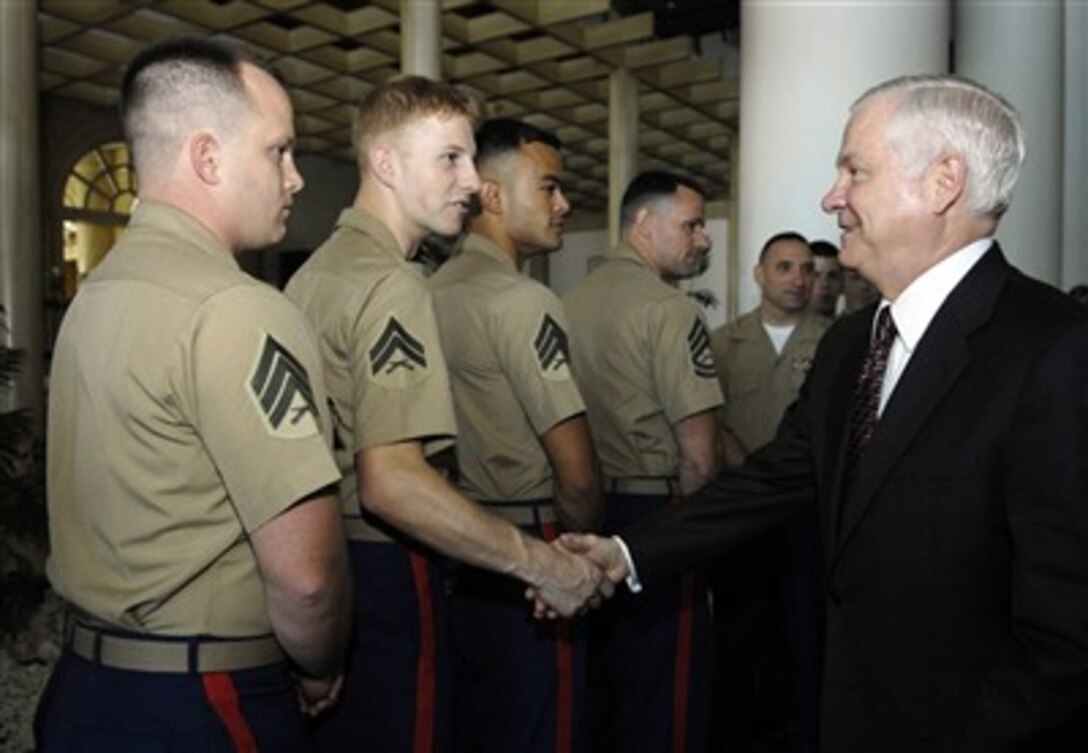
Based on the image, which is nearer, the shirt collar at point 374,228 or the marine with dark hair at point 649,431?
the shirt collar at point 374,228

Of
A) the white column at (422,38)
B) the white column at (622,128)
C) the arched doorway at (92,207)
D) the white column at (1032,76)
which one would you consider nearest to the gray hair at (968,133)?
the white column at (1032,76)

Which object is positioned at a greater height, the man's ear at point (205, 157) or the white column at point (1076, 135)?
the white column at point (1076, 135)

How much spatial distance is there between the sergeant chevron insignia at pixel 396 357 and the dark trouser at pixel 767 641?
1.89 m

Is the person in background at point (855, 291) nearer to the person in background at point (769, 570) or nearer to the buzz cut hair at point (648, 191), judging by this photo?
the person in background at point (769, 570)

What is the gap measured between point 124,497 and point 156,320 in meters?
0.23

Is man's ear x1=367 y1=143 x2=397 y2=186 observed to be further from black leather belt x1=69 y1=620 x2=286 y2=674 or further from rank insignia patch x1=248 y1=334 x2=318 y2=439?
black leather belt x1=69 y1=620 x2=286 y2=674

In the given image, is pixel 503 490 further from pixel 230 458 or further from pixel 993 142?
pixel 993 142

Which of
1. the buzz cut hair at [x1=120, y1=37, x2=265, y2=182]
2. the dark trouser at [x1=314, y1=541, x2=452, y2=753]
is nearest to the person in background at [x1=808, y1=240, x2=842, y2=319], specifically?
the dark trouser at [x1=314, y1=541, x2=452, y2=753]

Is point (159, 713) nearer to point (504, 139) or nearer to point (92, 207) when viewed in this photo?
point (504, 139)

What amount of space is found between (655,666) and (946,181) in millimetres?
1610

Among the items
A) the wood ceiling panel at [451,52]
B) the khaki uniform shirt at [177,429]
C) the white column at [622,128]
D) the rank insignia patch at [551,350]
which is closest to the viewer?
the khaki uniform shirt at [177,429]

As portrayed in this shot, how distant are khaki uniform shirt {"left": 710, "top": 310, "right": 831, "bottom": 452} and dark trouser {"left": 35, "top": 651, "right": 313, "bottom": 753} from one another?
8.47ft

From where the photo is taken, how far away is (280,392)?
1350 millimetres

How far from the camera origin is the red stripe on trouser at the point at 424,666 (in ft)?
6.23
